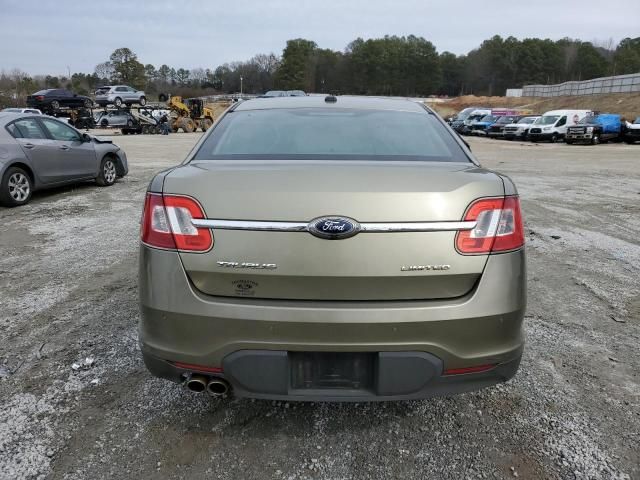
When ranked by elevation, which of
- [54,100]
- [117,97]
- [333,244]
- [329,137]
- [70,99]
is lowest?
[333,244]

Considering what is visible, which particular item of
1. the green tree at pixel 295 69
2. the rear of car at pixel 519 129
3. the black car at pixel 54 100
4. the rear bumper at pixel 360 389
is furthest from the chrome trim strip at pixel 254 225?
the green tree at pixel 295 69

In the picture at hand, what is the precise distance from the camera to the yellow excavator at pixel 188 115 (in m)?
37.3

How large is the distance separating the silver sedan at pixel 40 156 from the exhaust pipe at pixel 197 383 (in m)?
7.50

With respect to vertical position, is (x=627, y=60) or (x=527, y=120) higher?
(x=627, y=60)

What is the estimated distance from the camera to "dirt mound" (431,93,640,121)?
169 feet

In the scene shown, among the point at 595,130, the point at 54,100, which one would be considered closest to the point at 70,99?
the point at 54,100

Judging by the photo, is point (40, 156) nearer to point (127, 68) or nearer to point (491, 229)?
point (491, 229)

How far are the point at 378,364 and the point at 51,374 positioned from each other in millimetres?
2234

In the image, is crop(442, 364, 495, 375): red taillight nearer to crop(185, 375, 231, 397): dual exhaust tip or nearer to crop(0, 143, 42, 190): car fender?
crop(185, 375, 231, 397): dual exhaust tip

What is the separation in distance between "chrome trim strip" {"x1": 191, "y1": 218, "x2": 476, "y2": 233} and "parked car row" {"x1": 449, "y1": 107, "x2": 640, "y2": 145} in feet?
100

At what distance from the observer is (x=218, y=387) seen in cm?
234

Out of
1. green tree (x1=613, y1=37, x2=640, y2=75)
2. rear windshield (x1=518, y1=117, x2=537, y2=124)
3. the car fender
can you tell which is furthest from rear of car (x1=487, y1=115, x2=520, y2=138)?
green tree (x1=613, y1=37, x2=640, y2=75)

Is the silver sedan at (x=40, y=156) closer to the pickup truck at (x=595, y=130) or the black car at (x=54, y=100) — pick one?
the pickup truck at (x=595, y=130)

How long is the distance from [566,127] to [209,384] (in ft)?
111
